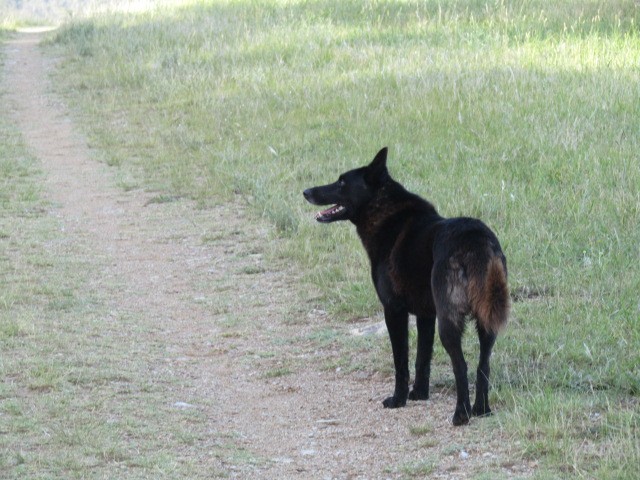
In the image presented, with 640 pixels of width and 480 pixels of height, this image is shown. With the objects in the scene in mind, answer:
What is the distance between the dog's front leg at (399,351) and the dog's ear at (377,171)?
89 cm

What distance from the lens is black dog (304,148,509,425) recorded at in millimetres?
5156

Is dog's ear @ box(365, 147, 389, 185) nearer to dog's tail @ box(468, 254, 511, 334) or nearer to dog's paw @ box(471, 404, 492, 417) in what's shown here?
dog's tail @ box(468, 254, 511, 334)

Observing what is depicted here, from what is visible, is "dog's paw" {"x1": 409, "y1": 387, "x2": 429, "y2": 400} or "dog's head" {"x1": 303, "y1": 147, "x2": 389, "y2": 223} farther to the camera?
"dog's head" {"x1": 303, "y1": 147, "x2": 389, "y2": 223}

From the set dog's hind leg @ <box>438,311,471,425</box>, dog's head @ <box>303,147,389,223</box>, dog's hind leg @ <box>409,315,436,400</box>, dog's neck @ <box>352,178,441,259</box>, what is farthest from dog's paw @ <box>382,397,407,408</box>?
dog's head @ <box>303,147,389,223</box>

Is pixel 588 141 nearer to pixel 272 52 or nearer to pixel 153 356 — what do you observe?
pixel 153 356

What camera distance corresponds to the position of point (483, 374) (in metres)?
5.31

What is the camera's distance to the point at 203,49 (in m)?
17.4

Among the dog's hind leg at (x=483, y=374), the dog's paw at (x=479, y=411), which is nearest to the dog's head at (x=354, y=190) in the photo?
→ the dog's hind leg at (x=483, y=374)

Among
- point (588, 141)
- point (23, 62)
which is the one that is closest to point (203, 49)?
point (23, 62)

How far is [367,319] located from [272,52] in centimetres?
961

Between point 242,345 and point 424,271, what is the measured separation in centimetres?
211

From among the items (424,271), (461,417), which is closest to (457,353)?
(461,417)

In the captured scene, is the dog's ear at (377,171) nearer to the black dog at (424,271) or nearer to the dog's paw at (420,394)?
the black dog at (424,271)

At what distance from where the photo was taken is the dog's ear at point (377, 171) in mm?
6289
